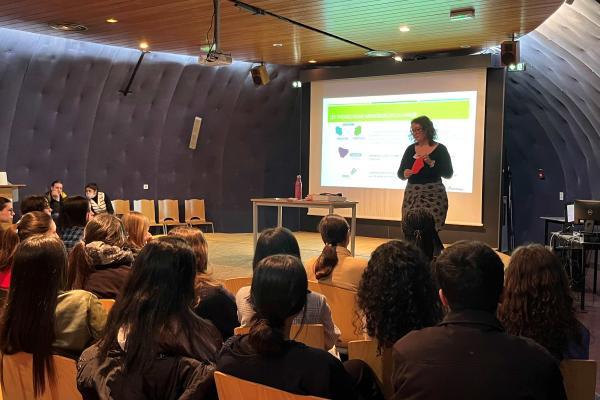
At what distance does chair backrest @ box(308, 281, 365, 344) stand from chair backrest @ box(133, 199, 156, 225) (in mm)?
7347

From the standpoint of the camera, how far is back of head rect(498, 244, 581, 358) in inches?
71.2

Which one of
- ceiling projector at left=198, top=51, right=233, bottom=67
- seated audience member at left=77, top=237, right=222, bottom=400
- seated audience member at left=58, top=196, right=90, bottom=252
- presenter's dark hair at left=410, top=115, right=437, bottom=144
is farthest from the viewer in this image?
ceiling projector at left=198, top=51, right=233, bottom=67

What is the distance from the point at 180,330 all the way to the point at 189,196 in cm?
919

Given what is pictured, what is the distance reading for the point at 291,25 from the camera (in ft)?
23.9

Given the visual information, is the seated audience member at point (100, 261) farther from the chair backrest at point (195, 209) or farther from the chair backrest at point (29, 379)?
the chair backrest at point (195, 209)

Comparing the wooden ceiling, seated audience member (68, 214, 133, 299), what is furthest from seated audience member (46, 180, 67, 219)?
seated audience member (68, 214, 133, 299)

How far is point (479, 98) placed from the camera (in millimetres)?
8758

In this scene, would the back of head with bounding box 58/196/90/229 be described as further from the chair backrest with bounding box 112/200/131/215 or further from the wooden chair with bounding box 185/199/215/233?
the wooden chair with bounding box 185/199/215/233

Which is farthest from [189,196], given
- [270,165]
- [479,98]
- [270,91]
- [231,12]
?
[479,98]

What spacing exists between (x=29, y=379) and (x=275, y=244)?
3.91ft

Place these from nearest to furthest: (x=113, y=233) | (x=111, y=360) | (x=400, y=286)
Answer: (x=111, y=360), (x=400, y=286), (x=113, y=233)

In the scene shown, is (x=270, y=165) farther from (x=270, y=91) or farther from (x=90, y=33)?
(x=90, y=33)

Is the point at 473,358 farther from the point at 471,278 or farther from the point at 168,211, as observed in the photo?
the point at 168,211

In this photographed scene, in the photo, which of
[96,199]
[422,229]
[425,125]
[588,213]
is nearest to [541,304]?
[422,229]
